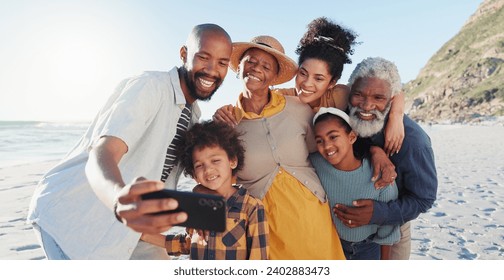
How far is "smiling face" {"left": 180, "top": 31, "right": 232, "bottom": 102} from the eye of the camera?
120 inches

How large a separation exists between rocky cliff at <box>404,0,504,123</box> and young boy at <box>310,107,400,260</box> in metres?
53.4

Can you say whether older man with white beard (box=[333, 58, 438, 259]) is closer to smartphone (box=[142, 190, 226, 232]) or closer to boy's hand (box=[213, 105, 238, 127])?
boy's hand (box=[213, 105, 238, 127])

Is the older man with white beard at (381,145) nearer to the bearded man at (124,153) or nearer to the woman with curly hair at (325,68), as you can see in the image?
the woman with curly hair at (325,68)

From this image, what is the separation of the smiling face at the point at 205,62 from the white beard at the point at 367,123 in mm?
1206

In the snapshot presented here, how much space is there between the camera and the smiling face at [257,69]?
3.59 metres

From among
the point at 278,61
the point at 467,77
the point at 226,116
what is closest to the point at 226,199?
the point at 226,116

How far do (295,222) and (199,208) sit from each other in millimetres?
1604

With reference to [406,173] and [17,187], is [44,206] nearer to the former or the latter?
[406,173]

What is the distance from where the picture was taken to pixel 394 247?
3.90 m

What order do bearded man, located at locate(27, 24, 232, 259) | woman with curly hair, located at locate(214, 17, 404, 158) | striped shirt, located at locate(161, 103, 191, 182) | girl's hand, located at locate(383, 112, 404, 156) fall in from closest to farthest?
1. bearded man, located at locate(27, 24, 232, 259)
2. striped shirt, located at locate(161, 103, 191, 182)
3. girl's hand, located at locate(383, 112, 404, 156)
4. woman with curly hair, located at locate(214, 17, 404, 158)

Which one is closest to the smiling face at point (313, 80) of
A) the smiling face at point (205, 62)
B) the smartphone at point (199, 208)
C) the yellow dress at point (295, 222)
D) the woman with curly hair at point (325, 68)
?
the woman with curly hair at point (325, 68)

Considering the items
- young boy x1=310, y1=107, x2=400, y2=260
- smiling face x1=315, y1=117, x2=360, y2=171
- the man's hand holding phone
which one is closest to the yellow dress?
young boy x1=310, y1=107, x2=400, y2=260

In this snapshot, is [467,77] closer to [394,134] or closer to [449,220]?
[449,220]
